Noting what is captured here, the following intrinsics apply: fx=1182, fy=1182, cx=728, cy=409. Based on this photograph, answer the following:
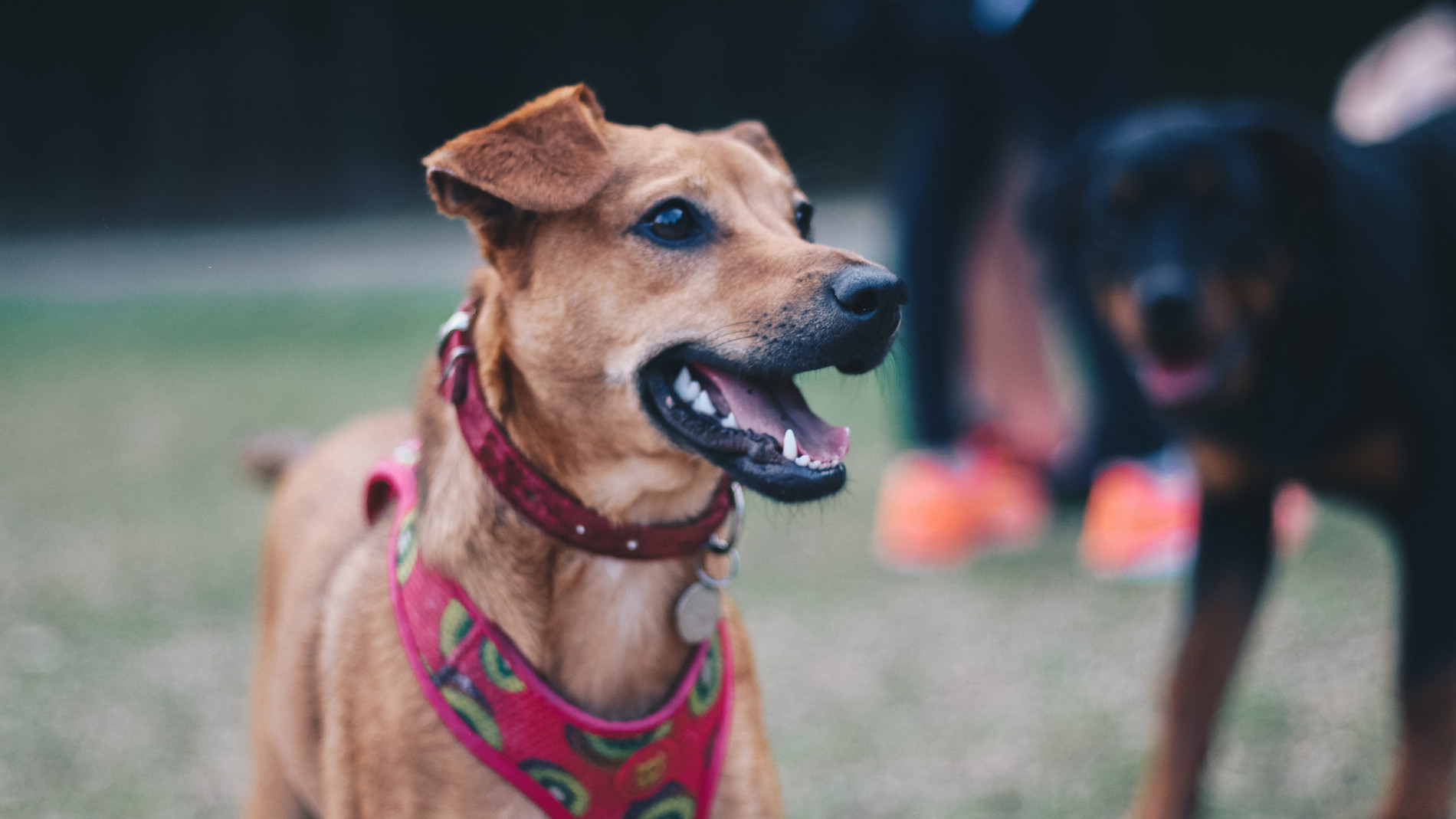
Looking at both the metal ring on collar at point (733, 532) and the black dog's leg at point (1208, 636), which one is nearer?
the metal ring on collar at point (733, 532)

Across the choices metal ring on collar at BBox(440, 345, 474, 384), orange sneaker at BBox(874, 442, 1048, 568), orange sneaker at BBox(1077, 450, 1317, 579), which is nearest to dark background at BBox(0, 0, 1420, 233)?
orange sneaker at BBox(874, 442, 1048, 568)

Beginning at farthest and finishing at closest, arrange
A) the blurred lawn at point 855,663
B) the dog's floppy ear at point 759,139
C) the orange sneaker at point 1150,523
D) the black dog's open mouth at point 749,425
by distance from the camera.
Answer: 1. the orange sneaker at point 1150,523
2. the blurred lawn at point 855,663
3. the dog's floppy ear at point 759,139
4. the black dog's open mouth at point 749,425

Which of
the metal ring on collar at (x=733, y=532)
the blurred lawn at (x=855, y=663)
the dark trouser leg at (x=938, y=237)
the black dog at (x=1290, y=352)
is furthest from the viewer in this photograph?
the dark trouser leg at (x=938, y=237)

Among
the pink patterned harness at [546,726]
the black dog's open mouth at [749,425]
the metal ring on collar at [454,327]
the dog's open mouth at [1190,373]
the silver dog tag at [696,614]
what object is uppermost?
the metal ring on collar at [454,327]

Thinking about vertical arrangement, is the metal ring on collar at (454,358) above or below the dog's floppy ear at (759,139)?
below

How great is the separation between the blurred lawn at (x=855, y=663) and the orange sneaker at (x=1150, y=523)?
85 mm

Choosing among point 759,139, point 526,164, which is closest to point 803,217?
point 759,139

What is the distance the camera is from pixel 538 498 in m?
1.65

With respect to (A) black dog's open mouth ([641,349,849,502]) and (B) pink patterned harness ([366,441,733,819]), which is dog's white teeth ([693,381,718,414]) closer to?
(A) black dog's open mouth ([641,349,849,502])

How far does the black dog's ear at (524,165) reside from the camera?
163cm

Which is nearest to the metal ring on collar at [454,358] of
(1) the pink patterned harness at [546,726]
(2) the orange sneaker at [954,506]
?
(1) the pink patterned harness at [546,726]

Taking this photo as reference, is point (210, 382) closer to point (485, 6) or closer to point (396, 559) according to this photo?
point (396, 559)

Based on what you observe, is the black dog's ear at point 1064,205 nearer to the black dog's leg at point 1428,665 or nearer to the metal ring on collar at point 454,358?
the black dog's leg at point 1428,665

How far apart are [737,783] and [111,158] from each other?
15.1 m
